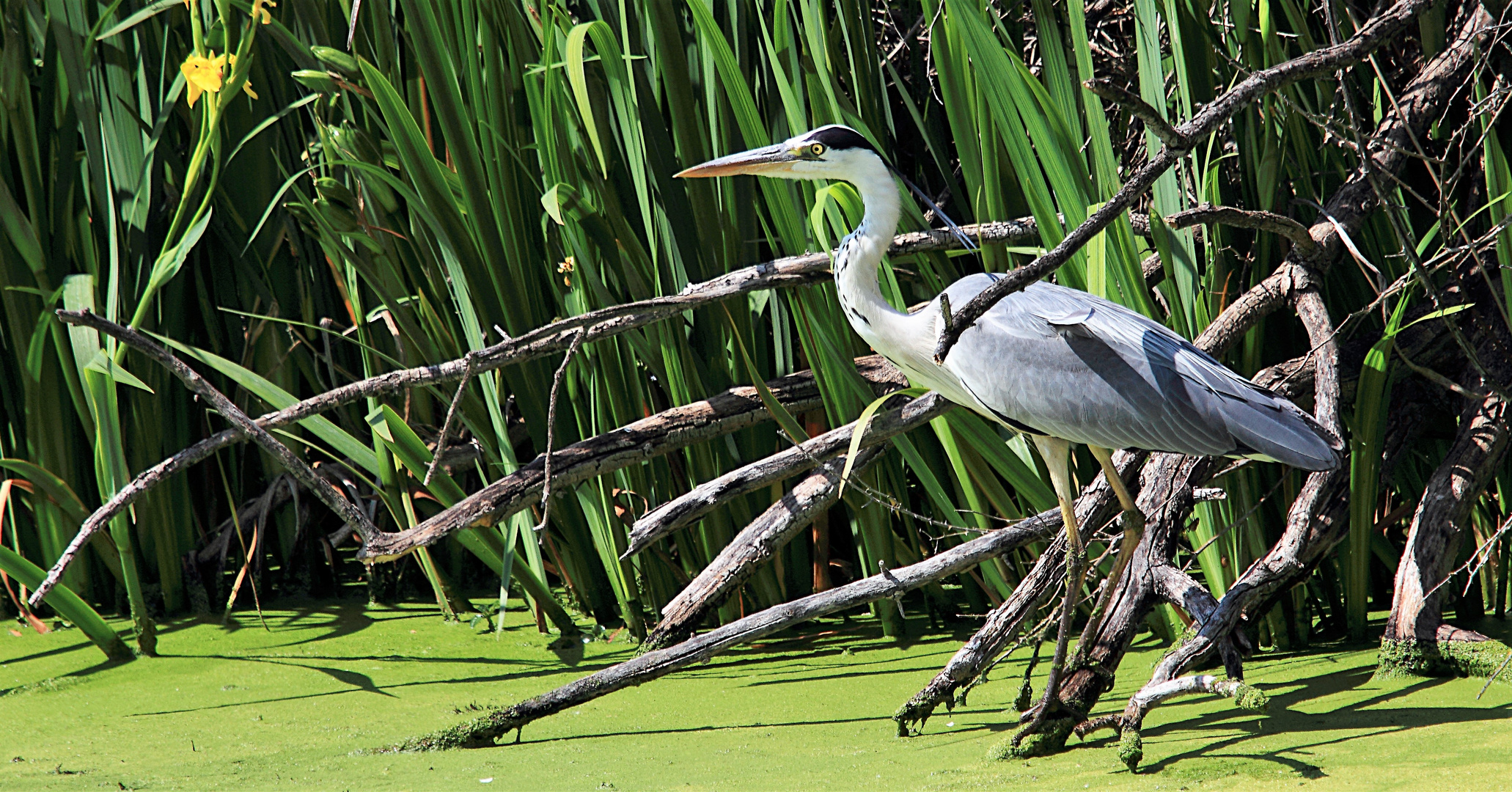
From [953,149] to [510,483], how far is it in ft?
5.28

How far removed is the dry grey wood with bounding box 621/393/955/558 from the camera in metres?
2.17

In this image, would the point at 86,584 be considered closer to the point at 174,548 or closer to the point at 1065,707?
the point at 174,548

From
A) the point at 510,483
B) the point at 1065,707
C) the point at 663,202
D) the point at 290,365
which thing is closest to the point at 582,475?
the point at 510,483

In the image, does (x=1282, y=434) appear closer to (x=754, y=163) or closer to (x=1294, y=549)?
(x=1294, y=549)

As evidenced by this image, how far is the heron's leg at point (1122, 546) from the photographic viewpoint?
1.95 meters

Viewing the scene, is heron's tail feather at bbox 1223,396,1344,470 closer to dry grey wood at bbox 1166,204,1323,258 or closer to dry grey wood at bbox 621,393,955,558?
dry grey wood at bbox 1166,204,1323,258

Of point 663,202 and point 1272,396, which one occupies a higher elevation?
point 663,202

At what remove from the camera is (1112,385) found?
2.00 m

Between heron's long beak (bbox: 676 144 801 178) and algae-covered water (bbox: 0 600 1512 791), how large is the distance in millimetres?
1097

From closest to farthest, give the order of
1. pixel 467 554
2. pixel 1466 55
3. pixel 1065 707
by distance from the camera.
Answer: pixel 1065 707 → pixel 1466 55 → pixel 467 554

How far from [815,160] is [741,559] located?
814 mm

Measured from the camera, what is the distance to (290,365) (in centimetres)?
317

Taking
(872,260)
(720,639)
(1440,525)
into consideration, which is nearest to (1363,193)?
(1440,525)

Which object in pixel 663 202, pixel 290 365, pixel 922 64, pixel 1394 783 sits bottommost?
pixel 1394 783
